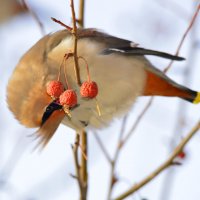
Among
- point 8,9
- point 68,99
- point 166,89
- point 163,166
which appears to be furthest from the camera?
point 8,9

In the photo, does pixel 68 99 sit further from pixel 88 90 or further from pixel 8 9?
pixel 8 9

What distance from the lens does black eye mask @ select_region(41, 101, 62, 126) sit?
106 inches

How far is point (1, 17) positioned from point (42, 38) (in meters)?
0.91

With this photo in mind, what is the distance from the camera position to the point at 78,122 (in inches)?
121

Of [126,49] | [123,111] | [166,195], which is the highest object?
[126,49]

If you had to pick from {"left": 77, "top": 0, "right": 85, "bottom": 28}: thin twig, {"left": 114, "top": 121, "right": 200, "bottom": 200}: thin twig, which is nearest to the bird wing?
{"left": 77, "top": 0, "right": 85, "bottom": 28}: thin twig

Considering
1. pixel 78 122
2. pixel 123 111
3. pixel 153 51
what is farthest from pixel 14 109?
pixel 153 51

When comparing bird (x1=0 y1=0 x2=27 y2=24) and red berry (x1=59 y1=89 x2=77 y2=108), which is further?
bird (x1=0 y1=0 x2=27 y2=24)

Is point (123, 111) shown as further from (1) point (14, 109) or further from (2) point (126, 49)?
(1) point (14, 109)

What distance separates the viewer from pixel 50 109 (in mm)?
2730

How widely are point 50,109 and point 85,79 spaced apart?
263mm

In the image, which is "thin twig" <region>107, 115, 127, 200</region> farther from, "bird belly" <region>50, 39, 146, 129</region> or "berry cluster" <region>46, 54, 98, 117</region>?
"berry cluster" <region>46, 54, 98, 117</region>

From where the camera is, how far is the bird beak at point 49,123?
2.73m

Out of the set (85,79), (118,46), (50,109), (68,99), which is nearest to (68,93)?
(68,99)
